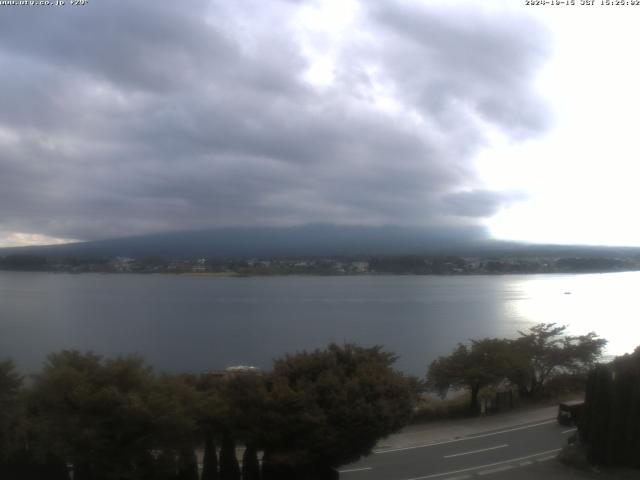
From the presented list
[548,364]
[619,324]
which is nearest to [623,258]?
[619,324]

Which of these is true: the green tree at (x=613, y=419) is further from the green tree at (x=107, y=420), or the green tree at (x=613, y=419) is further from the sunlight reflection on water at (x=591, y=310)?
the sunlight reflection on water at (x=591, y=310)

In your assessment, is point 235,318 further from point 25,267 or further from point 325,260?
point 325,260

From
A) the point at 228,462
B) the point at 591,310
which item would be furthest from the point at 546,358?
the point at 591,310

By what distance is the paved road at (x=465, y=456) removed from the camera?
15.4 meters

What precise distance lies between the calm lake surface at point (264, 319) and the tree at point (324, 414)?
2419 cm

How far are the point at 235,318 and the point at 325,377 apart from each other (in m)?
57.4

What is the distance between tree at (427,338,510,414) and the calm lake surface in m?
14.2

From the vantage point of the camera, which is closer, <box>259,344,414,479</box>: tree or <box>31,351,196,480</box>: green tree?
<box>31,351,196,480</box>: green tree

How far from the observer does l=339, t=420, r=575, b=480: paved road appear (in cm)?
1541

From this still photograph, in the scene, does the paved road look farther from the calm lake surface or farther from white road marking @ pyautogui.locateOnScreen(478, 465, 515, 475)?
the calm lake surface

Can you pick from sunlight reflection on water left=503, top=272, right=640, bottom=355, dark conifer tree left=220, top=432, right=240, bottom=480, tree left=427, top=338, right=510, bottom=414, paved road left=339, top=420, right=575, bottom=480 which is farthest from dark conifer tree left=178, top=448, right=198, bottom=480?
sunlight reflection on water left=503, top=272, right=640, bottom=355

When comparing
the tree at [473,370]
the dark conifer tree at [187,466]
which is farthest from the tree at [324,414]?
the tree at [473,370]

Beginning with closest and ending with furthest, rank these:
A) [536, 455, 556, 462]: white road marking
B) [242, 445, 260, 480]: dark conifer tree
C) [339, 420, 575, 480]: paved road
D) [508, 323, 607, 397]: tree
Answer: [242, 445, 260, 480]: dark conifer tree < [339, 420, 575, 480]: paved road < [536, 455, 556, 462]: white road marking < [508, 323, 607, 397]: tree

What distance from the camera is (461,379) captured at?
24.6 m
